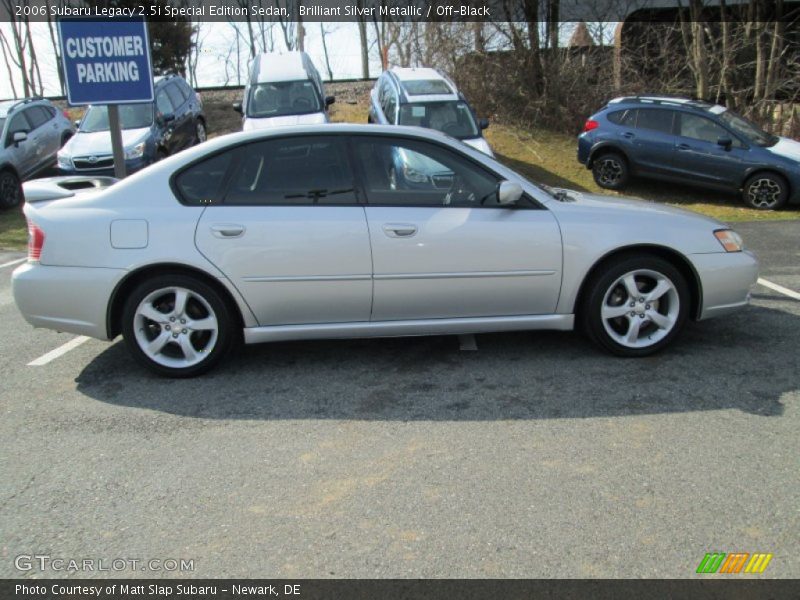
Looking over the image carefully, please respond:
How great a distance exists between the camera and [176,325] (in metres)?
4.77

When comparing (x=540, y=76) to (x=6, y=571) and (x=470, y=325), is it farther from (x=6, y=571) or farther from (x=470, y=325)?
(x=6, y=571)

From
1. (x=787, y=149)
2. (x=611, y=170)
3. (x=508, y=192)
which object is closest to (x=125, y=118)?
(x=611, y=170)

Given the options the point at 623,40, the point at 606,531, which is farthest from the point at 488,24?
the point at 606,531

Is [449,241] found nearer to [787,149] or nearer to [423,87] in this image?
[423,87]

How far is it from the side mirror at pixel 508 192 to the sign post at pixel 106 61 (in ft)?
13.0

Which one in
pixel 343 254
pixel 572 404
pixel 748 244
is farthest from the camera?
pixel 748 244

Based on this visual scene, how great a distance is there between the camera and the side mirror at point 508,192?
4633 millimetres

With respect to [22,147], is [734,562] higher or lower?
lower

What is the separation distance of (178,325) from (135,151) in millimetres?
9163

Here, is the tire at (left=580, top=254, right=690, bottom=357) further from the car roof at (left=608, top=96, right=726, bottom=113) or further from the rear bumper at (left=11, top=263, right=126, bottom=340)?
the car roof at (left=608, top=96, right=726, bottom=113)

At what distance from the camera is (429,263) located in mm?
4691

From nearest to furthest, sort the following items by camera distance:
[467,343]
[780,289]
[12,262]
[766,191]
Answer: [467,343]
[780,289]
[12,262]
[766,191]

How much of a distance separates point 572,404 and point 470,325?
891 millimetres

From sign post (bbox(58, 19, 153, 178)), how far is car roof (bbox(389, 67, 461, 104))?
629cm
